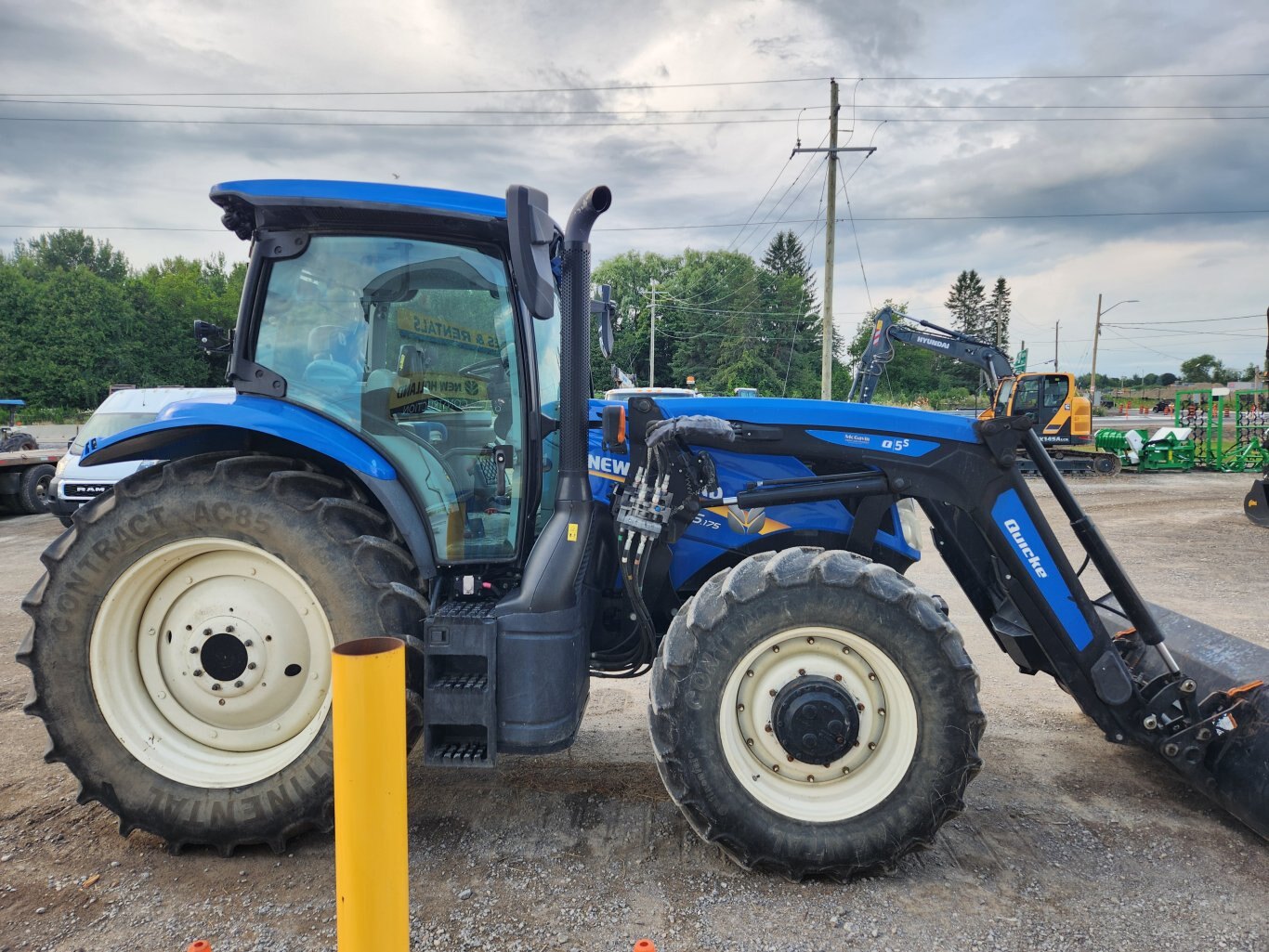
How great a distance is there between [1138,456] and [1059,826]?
64.7 feet

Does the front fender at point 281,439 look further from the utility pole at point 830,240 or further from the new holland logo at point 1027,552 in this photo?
the utility pole at point 830,240

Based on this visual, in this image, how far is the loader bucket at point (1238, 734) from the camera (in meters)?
2.80

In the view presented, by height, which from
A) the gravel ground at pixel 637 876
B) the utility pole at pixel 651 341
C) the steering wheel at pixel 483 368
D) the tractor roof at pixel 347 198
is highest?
the utility pole at pixel 651 341

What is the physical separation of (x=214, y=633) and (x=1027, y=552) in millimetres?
3132

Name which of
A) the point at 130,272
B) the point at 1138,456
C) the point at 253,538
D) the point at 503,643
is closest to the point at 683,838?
the point at 503,643

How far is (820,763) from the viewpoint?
8.79 feet

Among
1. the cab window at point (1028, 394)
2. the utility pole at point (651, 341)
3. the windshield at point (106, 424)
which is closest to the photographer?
the windshield at point (106, 424)

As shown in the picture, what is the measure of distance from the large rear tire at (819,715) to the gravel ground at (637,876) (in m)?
0.20

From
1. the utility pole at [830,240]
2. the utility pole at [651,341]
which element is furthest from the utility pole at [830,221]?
the utility pole at [651,341]

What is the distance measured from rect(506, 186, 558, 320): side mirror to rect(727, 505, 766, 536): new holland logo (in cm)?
132

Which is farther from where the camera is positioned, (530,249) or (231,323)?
(231,323)

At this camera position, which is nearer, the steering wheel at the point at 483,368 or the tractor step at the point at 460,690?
the tractor step at the point at 460,690

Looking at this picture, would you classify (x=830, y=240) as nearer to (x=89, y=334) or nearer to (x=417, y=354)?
(x=417, y=354)

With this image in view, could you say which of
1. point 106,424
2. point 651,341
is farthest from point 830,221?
point 651,341
